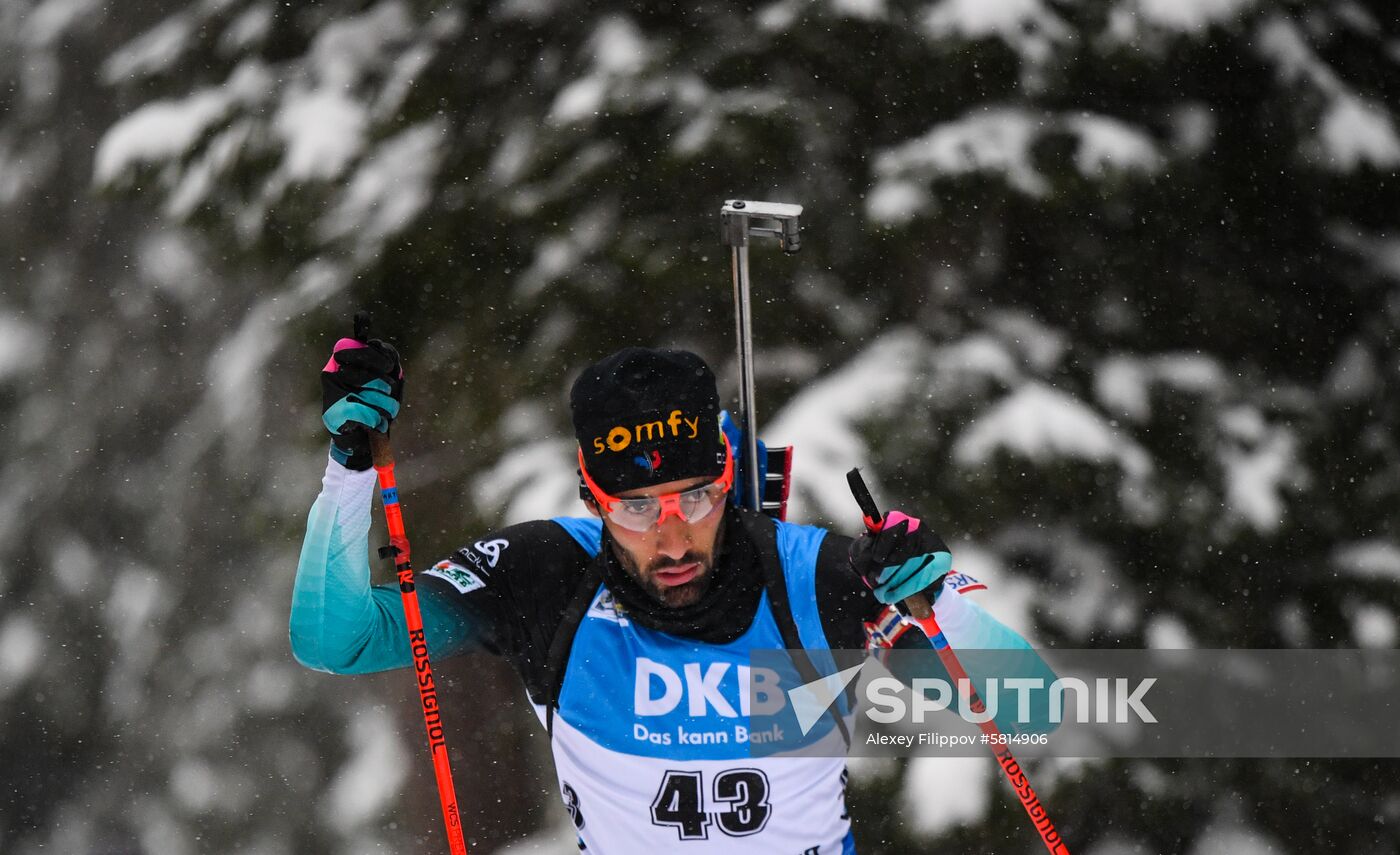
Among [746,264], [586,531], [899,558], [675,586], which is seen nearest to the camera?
[899,558]

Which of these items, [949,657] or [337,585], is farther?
[949,657]

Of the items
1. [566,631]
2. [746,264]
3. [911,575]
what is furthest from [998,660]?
[746,264]

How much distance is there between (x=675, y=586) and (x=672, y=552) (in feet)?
0.29

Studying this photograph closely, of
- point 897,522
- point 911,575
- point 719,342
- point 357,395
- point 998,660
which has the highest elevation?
point 357,395

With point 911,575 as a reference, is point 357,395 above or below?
above

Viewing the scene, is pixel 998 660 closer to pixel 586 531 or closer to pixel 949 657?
pixel 949 657

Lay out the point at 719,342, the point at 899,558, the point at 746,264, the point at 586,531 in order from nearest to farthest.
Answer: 1. the point at 899,558
2. the point at 586,531
3. the point at 746,264
4. the point at 719,342

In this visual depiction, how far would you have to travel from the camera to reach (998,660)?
8.95ft

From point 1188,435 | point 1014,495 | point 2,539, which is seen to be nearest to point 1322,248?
point 1188,435

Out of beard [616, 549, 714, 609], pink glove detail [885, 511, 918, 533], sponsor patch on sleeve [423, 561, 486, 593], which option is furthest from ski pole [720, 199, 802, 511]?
sponsor patch on sleeve [423, 561, 486, 593]

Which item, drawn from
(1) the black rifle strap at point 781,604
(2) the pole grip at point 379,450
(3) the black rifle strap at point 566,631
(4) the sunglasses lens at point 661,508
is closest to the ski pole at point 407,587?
(2) the pole grip at point 379,450

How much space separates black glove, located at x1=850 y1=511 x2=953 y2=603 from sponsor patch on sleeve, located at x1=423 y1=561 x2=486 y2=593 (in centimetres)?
90

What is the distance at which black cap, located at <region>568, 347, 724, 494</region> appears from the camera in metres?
2.65

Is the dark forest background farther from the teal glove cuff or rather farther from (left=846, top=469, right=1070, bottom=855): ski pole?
the teal glove cuff
